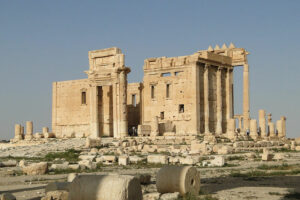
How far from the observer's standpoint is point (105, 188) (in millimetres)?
9141

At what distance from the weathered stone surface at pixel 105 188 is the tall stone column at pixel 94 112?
34.7 m

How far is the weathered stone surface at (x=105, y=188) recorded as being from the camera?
907 cm

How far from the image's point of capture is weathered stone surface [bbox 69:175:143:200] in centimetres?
907

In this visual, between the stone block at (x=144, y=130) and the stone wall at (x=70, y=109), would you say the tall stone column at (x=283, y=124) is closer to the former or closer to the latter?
the stone block at (x=144, y=130)

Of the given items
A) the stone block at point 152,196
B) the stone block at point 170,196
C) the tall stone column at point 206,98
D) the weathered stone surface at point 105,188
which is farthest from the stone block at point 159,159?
the tall stone column at point 206,98

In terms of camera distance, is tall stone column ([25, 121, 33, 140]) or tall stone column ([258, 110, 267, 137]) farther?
tall stone column ([25, 121, 33, 140])

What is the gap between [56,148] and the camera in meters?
36.0

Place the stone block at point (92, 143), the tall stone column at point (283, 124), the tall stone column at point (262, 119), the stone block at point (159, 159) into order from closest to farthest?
1. the stone block at point (159, 159)
2. the stone block at point (92, 143)
3. the tall stone column at point (262, 119)
4. the tall stone column at point (283, 124)

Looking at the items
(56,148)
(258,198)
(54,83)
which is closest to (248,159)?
(258,198)

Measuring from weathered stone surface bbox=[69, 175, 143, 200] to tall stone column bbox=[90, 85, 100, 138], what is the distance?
34695 mm

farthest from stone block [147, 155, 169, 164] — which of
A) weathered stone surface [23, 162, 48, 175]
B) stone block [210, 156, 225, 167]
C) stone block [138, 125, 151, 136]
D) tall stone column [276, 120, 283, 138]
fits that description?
tall stone column [276, 120, 283, 138]

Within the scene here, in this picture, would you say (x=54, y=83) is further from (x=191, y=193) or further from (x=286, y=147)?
(x=191, y=193)

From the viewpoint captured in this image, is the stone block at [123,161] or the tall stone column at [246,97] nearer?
the stone block at [123,161]

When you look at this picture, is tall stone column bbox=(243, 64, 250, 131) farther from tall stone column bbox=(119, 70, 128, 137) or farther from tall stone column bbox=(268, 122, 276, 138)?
tall stone column bbox=(119, 70, 128, 137)
